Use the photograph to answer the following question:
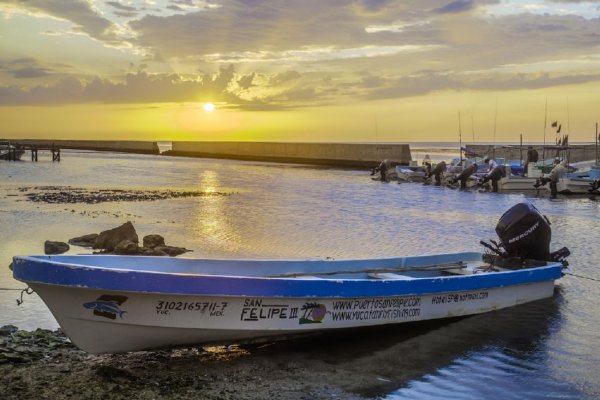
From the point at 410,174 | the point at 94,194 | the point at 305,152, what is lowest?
the point at 94,194

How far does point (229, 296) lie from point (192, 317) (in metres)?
0.55

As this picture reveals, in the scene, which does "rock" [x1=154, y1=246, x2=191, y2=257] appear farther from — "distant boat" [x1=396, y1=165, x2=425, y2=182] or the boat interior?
"distant boat" [x1=396, y1=165, x2=425, y2=182]

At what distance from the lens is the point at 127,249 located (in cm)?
1488

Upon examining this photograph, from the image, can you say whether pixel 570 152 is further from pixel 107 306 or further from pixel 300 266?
pixel 107 306

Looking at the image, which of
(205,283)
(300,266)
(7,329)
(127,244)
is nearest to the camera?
(205,283)

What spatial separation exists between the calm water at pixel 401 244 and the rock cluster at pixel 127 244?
1.00 metres

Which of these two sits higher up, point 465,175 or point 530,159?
point 530,159

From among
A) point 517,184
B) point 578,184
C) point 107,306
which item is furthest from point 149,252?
point 517,184

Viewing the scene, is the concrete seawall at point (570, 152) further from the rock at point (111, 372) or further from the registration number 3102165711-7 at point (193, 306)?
the rock at point (111, 372)

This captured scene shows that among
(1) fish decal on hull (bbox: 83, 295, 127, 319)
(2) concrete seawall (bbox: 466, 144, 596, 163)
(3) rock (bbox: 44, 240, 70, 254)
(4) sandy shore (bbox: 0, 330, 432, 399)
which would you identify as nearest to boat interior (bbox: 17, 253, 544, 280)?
(1) fish decal on hull (bbox: 83, 295, 127, 319)

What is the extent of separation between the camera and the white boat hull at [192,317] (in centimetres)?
761

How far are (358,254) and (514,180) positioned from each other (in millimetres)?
27226

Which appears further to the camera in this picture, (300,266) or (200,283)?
(300,266)

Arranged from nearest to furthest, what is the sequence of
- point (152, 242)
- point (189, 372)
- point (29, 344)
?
1. point (189, 372)
2. point (29, 344)
3. point (152, 242)
